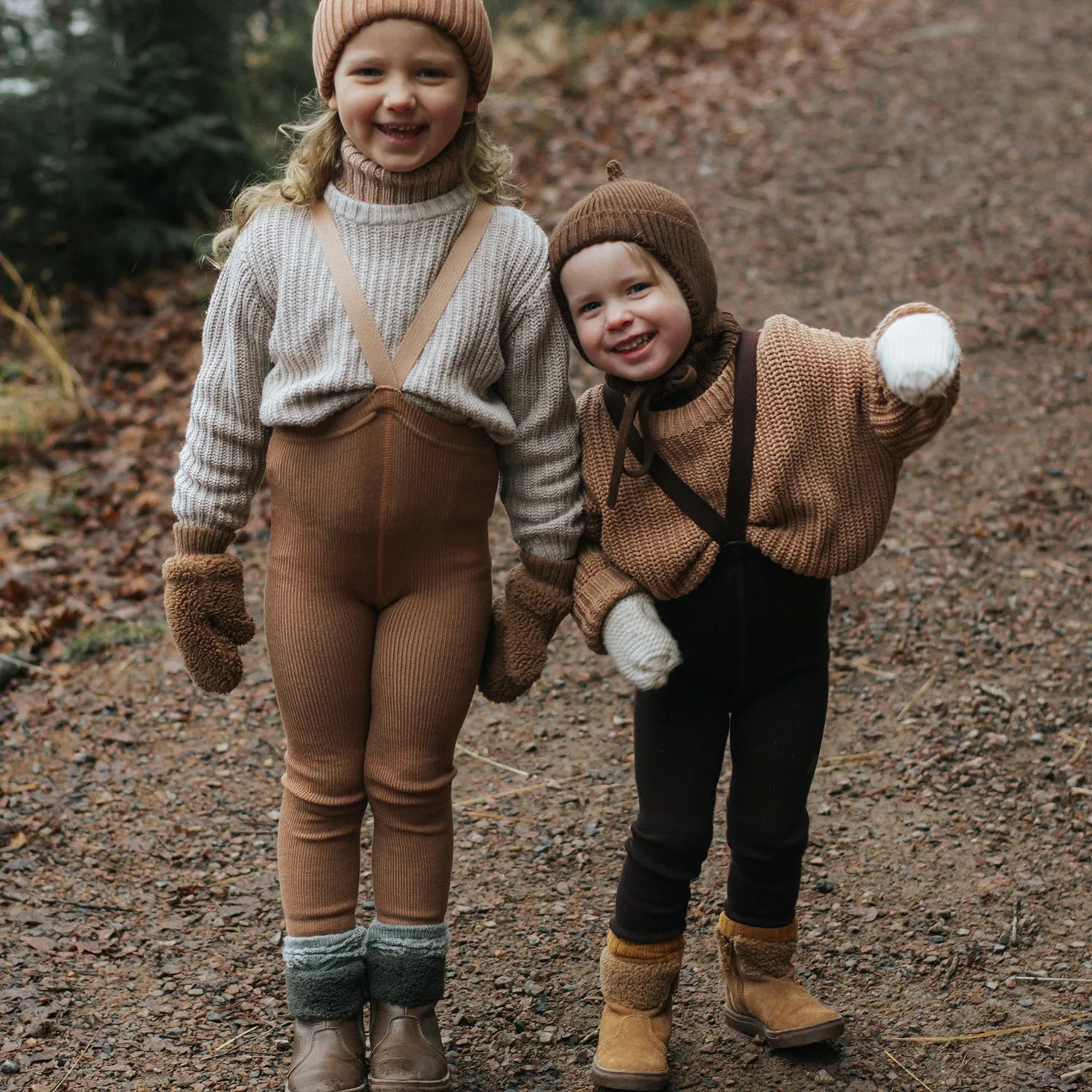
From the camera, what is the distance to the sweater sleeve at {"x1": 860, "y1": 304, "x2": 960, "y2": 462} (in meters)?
2.43

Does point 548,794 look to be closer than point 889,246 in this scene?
Yes

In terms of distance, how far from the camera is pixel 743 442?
101 inches

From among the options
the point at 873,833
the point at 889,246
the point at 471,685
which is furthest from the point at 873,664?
the point at 889,246

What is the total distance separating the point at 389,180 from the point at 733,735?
1.29 metres

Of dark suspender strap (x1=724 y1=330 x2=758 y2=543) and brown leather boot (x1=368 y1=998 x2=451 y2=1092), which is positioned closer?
dark suspender strap (x1=724 y1=330 x2=758 y2=543)

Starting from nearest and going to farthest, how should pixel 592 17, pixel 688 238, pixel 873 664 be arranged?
pixel 688 238, pixel 873 664, pixel 592 17

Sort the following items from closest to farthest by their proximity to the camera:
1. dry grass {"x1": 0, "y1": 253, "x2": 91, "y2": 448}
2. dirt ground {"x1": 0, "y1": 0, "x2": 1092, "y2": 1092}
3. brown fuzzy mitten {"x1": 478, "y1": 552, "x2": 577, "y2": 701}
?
brown fuzzy mitten {"x1": 478, "y1": 552, "x2": 577, "y2": 701} → dirt ground {"x1": 0, "y1": 0, "x2": 1092, "y2": 1092} → dry grass {"x1": 0, "y1": 253, "x2": 91, "y2": 448}

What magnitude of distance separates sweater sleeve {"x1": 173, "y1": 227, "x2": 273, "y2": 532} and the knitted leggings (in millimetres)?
878

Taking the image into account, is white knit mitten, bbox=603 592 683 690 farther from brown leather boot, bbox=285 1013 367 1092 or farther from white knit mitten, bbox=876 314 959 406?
brown leather boot, bbox=285 1013 367 1092

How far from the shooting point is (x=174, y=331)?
7.13 metres

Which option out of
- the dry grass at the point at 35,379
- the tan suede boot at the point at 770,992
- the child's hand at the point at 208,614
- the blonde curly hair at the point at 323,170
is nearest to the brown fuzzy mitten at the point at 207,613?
the child's hand at the point at 208,614

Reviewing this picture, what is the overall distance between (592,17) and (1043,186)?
539 cm

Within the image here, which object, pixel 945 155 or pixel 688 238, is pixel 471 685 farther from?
pixel 945 155

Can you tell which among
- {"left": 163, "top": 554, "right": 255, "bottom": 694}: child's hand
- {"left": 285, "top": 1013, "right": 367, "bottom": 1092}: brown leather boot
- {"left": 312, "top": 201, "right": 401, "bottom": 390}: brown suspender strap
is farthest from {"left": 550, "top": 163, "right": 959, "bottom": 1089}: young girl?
{"left": 163, "top": 554, "right": 255, "bottom": 694}: child's hand
